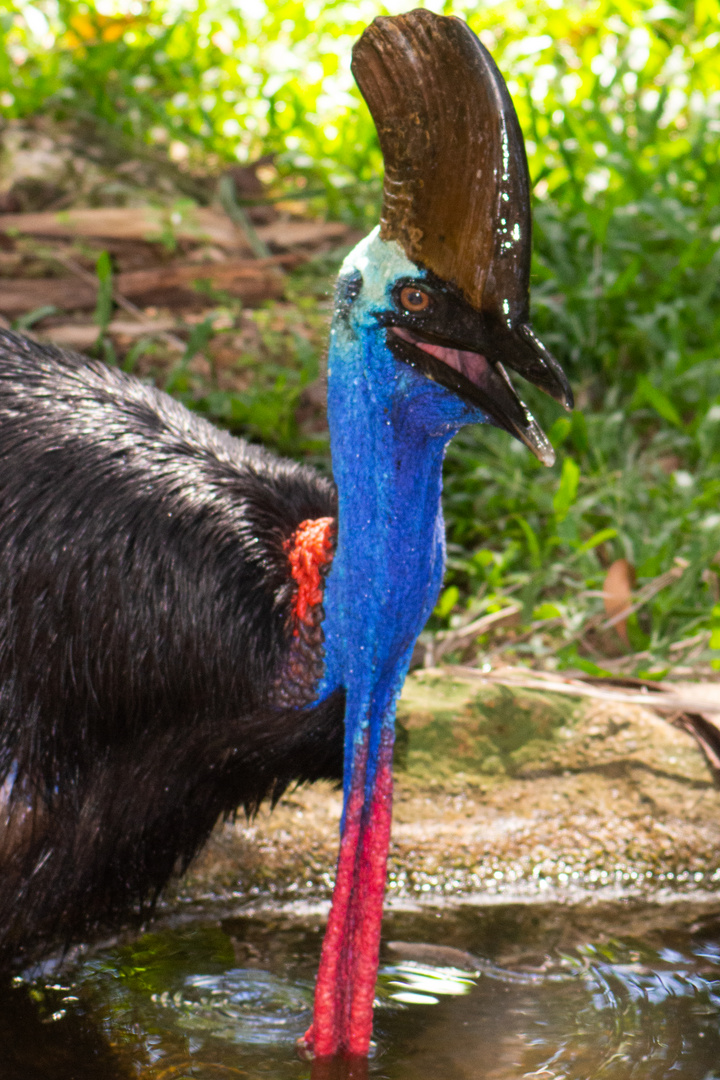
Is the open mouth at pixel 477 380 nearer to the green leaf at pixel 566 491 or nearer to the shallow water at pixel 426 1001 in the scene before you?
the shallow water at pixel 426 1001

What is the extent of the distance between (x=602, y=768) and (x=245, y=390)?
1.91m

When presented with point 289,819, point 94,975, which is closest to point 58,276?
point 289,819

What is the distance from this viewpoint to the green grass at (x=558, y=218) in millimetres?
3588

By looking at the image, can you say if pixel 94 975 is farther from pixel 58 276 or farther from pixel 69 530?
pixel 58 276

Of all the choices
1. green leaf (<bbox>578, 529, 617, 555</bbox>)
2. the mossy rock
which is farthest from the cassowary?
green leaf (<bbox>578, 529, 617, 555</bbox>)

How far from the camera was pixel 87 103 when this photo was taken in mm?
5086

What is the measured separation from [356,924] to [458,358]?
2.77ft

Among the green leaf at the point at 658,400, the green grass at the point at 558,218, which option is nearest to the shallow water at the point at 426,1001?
the green grass at the point at 558,218

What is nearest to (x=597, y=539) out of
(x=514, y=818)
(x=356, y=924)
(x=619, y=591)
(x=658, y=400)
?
(x=619, y=591)

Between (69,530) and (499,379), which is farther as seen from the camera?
(69,530)

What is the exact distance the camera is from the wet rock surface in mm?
2732

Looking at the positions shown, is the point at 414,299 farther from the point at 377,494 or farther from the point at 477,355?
the point at 377,494

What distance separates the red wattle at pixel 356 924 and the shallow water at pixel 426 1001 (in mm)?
55

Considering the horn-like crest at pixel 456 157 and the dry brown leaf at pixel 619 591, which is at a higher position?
the horn-like crest at pixel 456 157
